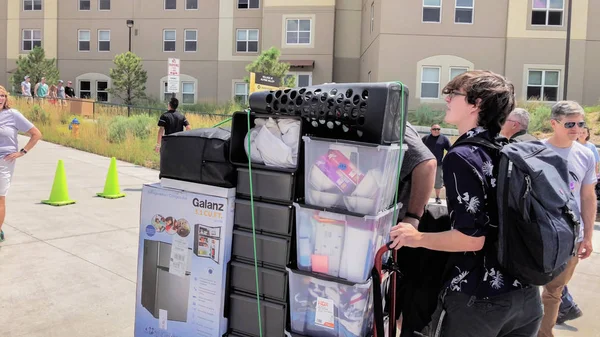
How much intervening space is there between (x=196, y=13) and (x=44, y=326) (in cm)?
3205

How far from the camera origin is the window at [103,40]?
35.2 m

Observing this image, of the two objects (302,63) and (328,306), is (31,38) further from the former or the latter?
(328,306)

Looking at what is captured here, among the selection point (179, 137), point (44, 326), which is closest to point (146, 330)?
point (179, 137)

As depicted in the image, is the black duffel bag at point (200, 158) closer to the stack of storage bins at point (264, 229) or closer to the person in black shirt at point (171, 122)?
the stack of storage bins at point (264, 229)

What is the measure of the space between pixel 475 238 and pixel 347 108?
2.71ft

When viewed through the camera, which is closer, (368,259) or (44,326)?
(368,259)

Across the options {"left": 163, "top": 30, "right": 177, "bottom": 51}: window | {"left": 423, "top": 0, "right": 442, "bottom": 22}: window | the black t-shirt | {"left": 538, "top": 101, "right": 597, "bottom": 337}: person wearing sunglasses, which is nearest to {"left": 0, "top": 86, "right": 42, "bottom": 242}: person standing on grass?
the black t-shirt

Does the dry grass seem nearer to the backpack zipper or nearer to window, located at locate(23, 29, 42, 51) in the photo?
the backpack zipper

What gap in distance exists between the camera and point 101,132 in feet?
57.9

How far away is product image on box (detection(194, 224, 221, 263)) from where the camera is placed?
2797mm

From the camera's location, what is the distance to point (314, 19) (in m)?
30.1

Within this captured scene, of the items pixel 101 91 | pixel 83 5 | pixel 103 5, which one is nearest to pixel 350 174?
pixel 101 91

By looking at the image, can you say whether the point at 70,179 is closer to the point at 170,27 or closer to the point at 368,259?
the point at 368,259

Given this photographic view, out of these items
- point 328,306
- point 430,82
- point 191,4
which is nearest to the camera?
point 328,306
